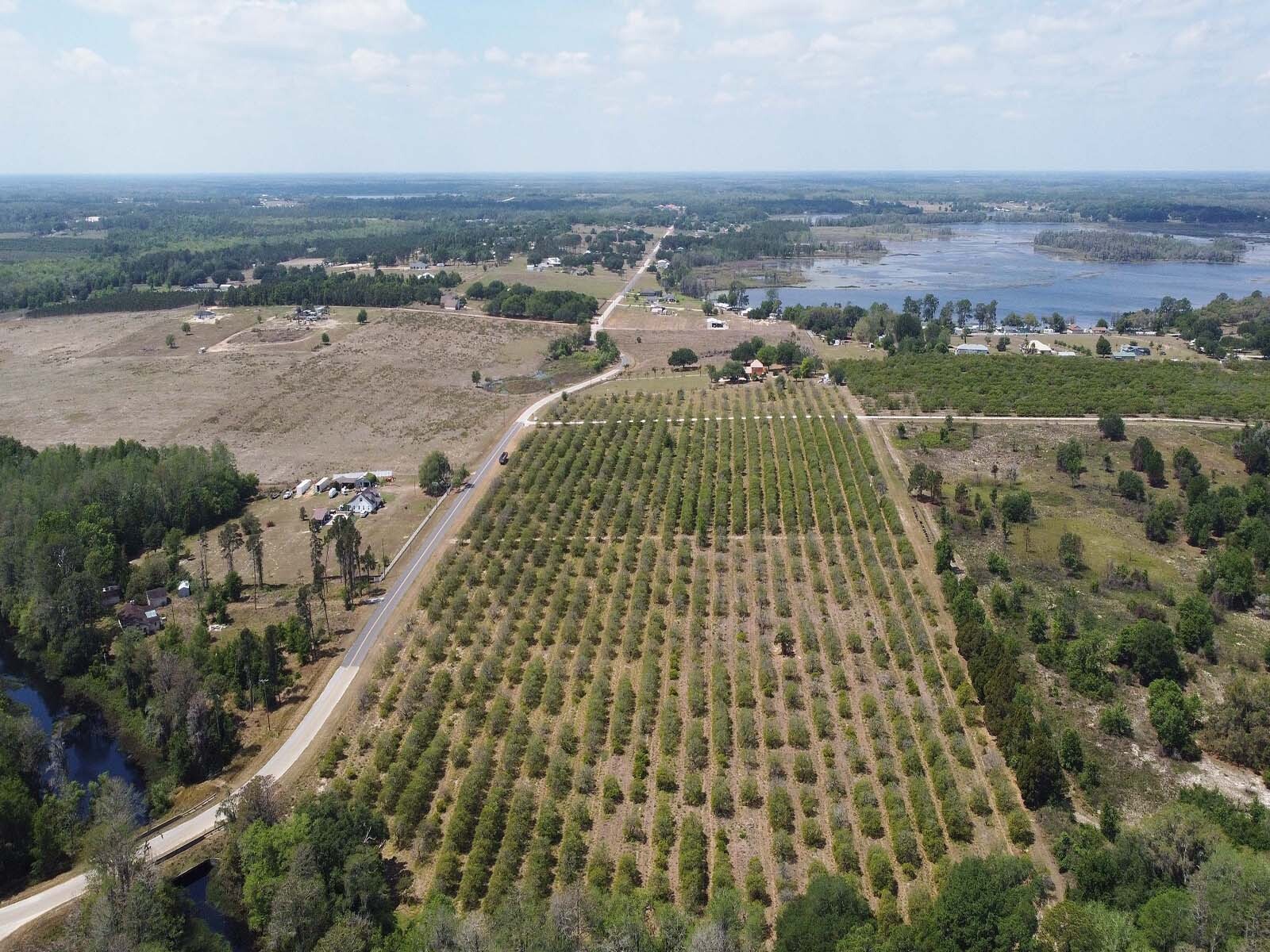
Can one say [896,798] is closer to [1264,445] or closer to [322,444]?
[1264,445]

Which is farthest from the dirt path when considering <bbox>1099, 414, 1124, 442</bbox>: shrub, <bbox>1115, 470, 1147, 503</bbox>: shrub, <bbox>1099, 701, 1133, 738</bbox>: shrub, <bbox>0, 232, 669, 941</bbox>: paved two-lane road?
<bbox>0, 232, 669, 941</bbox>: paved two-lane road

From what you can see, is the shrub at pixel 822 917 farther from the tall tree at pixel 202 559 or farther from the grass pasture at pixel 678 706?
the tall tree at pixel 202 559

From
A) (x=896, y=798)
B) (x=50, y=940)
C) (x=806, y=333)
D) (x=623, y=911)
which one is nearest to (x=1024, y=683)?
(x=896, y=798)

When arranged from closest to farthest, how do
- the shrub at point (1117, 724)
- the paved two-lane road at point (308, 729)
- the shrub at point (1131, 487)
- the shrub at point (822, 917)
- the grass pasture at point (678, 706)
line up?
the shrub at point (822, 917) → the paved two-lane road at point (308, 729) → the grass pasture at point (678, 706) → the shrub at point (1117, 724) → the shrub at point (1131, 487)

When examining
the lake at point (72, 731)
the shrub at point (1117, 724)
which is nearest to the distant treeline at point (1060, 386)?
the shrub at point (1117, 724)

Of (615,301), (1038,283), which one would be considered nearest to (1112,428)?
(615,301)

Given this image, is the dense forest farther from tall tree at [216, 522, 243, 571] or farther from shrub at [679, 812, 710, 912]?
shrub at [679, 812, 710, 912]
